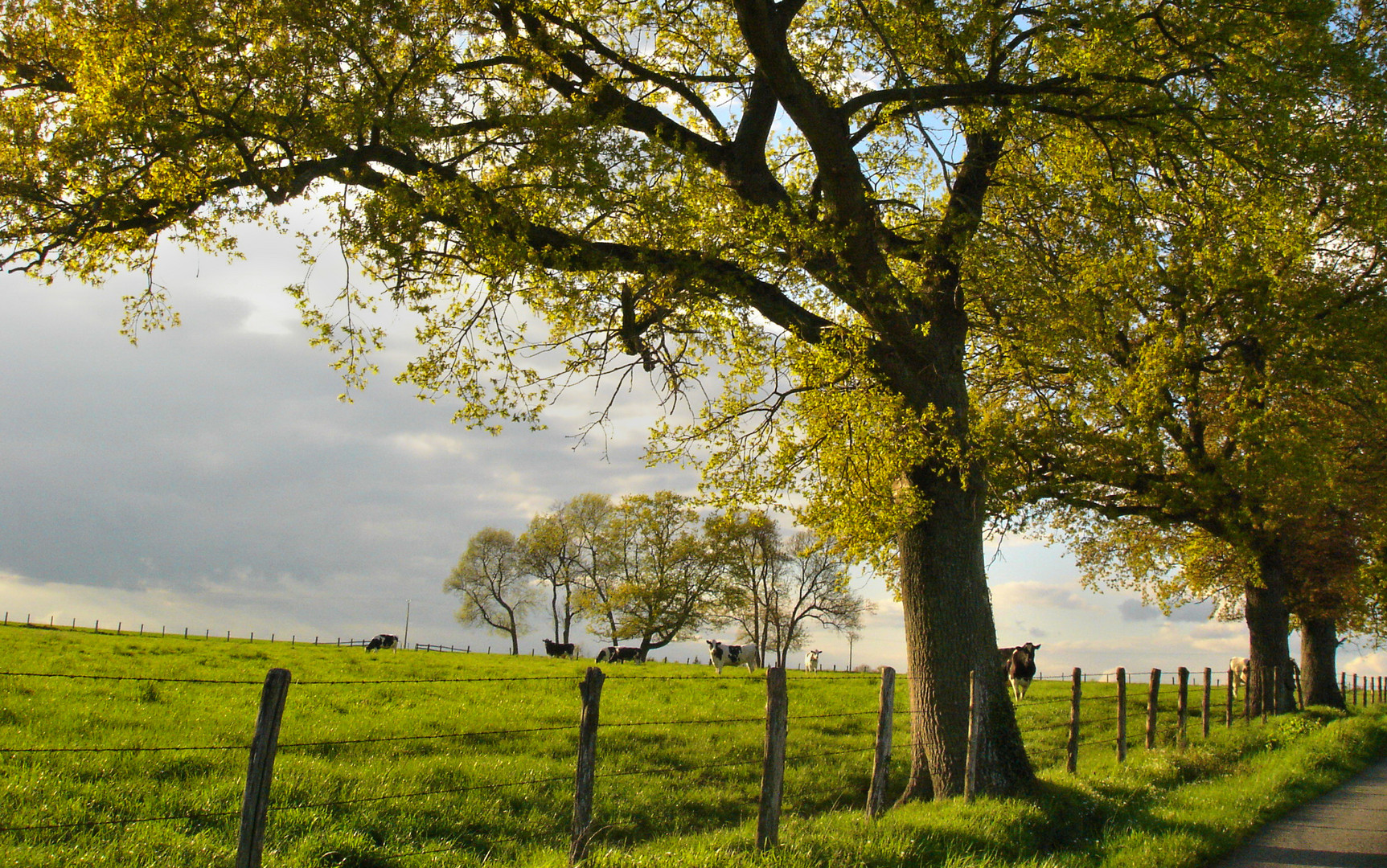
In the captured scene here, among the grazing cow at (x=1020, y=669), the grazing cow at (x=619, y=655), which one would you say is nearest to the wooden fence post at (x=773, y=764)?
the grazing cow at (x=1020, y=669)

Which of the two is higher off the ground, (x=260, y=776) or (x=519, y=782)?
(x=260, y=776)

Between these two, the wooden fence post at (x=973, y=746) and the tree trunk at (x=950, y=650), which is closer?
the wooden fence post at (x=973, y=746)

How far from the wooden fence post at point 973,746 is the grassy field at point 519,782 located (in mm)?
477

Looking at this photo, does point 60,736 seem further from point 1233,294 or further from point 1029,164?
point 1233,294

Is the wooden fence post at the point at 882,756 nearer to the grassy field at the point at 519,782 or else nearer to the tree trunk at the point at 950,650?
the grassy field at the point at 519,782

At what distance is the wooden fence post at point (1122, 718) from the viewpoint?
13625 mm

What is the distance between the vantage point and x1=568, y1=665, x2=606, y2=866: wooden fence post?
6.63 meters

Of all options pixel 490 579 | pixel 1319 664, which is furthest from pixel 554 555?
pixel 1319 664

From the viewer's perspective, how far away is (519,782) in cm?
827

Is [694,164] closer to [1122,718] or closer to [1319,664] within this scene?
[1122,718]

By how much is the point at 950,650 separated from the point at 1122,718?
5.07 meters

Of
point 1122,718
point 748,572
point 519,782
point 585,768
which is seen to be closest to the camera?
point 585,768

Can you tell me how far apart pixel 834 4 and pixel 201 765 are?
12.7m

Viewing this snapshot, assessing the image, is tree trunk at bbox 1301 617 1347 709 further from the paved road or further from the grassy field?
the paved road
